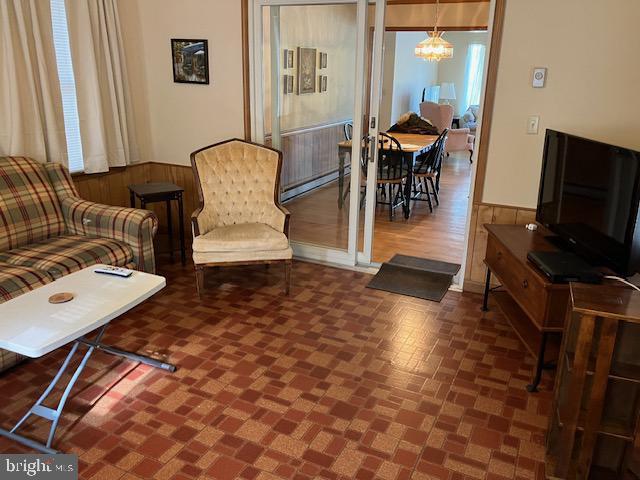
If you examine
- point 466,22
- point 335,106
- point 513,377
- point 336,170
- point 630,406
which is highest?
point 466,22

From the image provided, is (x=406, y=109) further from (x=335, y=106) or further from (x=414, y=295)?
(x=414, y=295)

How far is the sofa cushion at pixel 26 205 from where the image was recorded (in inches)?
130

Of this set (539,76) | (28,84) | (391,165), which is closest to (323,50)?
(391,165)

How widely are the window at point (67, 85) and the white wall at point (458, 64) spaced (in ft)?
30.8

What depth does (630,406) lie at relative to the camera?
2.08 m

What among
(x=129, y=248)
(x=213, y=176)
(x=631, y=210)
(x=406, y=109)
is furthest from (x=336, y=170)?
(x=406, y=109)

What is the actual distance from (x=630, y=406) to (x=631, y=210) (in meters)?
0.84

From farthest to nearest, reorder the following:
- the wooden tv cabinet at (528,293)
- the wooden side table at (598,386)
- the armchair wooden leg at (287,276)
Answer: the armchair wooden leg at (287,276) < the wooden tv cabinet at (528,293) < the wooden side table at (598,386)

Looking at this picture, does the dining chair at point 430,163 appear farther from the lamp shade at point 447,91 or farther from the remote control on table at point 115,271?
the lamp shade at point 447,91

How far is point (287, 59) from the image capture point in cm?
446

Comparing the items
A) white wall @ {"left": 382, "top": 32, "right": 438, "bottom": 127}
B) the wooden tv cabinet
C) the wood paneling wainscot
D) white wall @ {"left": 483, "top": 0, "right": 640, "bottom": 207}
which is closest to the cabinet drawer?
the wooden tv cabinet

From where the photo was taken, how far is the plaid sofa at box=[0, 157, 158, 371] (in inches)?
126

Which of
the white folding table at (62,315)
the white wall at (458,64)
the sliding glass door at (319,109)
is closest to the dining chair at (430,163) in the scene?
the sliding glass door at (319,109)

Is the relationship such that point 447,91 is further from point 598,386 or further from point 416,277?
point 598,386
